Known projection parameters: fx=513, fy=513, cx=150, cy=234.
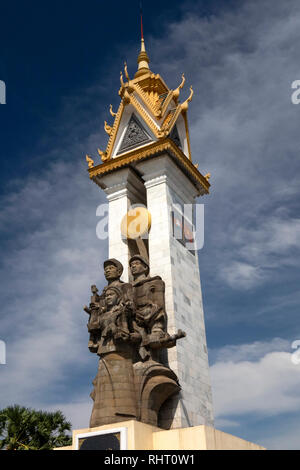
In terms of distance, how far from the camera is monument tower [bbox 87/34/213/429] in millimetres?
17141

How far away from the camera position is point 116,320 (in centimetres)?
1498

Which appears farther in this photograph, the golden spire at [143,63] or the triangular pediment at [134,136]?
the golden spire at [143,63]

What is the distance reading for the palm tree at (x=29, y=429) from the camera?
19.8 metres

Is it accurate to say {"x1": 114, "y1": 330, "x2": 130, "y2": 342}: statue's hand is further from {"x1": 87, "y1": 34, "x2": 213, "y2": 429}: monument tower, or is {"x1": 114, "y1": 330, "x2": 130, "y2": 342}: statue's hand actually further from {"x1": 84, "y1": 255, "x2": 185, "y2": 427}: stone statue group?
{"x1": 87, "y1": 34, "x2": 213, "y2": 429}: monument tower

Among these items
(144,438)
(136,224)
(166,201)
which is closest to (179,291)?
(136,224)

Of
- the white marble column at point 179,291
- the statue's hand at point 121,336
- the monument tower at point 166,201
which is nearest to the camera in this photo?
the statue's hand at point 121,336

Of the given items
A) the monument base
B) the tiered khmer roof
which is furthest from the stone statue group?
the tiered khmer roof

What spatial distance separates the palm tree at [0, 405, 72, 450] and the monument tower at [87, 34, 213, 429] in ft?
22.8

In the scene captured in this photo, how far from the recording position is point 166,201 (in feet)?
63.6

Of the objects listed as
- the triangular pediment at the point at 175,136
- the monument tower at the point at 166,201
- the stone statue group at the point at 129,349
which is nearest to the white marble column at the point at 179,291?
the monument tower at the point at 166,201

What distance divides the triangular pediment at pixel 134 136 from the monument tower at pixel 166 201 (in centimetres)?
5

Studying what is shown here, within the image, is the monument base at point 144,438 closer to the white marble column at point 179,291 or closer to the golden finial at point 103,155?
the white marble column at point 179,291

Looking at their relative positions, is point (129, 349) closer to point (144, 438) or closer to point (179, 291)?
point (144, 438)
